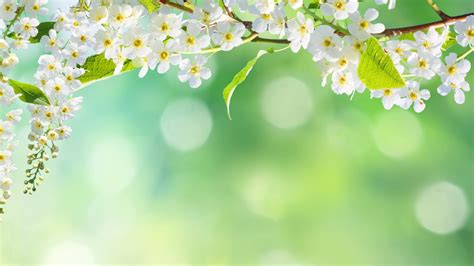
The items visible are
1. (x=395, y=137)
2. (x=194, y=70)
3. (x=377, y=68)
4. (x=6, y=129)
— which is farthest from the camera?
(x=395, y=137)

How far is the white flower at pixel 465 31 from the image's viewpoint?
674mm

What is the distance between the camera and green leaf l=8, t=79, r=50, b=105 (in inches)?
29.4

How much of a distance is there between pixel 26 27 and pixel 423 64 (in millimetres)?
427

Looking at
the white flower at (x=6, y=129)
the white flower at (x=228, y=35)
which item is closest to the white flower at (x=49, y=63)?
the white flower at (x=6, y=129)

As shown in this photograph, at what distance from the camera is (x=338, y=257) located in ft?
15.7

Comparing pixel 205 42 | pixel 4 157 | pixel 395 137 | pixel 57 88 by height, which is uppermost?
pixel 205 42

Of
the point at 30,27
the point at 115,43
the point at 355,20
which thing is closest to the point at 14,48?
the point at 30,27

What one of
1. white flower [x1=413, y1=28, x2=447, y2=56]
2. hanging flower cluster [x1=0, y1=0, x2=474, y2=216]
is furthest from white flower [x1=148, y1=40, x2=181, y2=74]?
white flower [x1=413, y1=28, x2=447, y2=56]

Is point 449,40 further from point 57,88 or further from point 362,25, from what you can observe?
point 57,88

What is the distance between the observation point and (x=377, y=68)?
0.61 m

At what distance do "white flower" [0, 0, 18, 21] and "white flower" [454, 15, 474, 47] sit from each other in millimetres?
462

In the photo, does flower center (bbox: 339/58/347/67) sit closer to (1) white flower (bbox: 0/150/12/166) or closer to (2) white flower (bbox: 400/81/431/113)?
(2) white flower (bbox: 400/81/431/113)

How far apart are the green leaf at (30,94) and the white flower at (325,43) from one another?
302 mm

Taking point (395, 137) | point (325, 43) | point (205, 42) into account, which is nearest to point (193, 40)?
point (205, 42)
